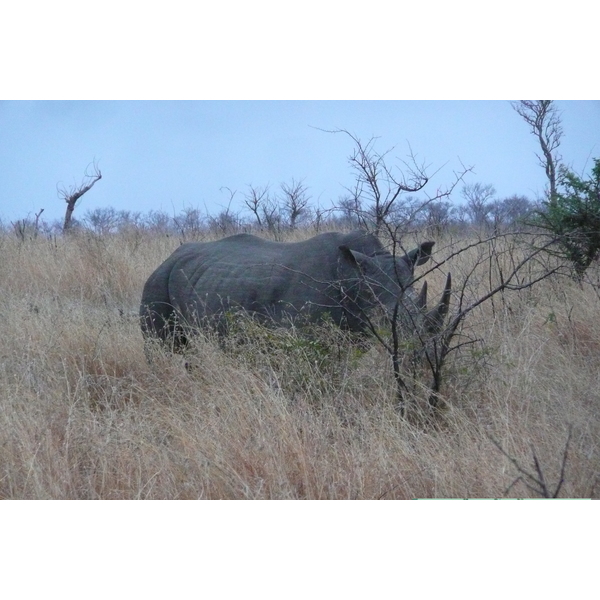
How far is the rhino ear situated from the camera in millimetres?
5023

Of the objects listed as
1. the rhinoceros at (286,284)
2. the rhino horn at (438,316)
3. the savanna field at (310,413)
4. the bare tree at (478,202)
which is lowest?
the savanna field at (310,413)

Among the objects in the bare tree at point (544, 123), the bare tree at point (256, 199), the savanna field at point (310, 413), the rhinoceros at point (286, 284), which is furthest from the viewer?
the bare tree at point (256, 199)

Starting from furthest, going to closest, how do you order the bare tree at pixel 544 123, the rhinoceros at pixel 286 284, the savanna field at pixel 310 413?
the rhinoceros at pixel 286 284, the bare tree at pixel 544 123, the savanna field at pixel 310 413

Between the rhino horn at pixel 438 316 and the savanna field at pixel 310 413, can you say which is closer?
the savanna field at pixel 310 413

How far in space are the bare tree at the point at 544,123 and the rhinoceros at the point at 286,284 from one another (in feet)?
3.28

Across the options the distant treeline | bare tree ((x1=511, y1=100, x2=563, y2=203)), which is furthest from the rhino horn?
bare tree ((x1=511, y1=100, x2=563, y2=203))

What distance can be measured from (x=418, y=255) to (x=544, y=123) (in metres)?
1.24

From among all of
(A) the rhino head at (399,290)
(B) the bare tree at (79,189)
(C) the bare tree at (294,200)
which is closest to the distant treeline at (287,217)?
(C) the bare tree at (294,200)

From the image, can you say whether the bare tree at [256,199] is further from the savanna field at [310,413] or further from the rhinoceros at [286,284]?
the savanna field at [310,413]

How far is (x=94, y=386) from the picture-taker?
15.9 feet

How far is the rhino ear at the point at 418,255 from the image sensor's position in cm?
502

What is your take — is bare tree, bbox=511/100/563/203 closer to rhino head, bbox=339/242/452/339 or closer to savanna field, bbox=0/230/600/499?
savanna field, bbox=0/230/600/499

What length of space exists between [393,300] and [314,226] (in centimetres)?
162

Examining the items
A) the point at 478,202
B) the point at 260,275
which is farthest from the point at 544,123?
the point at 260,275
